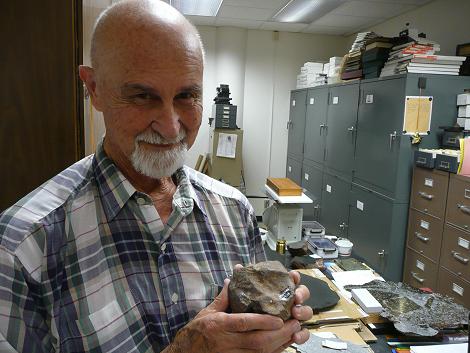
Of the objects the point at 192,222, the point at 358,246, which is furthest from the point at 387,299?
the point at 358,246

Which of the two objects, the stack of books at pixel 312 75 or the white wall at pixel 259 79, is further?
the white wall at pixel 259 79

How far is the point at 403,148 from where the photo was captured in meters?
3.02

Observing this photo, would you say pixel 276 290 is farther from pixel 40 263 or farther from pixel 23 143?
pixel 23 143

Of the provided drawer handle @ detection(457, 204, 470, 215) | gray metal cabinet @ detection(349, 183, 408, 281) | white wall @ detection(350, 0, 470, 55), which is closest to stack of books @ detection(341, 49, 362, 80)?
white wall @ detection(350, 0, 470, 55)

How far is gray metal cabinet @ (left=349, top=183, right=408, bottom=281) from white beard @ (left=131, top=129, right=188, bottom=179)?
2406mm

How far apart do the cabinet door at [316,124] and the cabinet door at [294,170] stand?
11.7 inches

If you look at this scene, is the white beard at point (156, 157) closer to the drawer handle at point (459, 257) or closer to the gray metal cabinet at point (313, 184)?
the drawer handle at point (459, 257)

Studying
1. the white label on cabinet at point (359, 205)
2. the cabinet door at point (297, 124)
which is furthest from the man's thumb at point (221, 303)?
the cabinet door at point (297, 124)

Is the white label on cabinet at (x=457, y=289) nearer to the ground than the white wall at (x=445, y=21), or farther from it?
nearer to the ground

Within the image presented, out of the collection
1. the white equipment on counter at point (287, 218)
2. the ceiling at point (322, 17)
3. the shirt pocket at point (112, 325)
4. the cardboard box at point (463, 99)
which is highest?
the ceiling at point (322, 17)

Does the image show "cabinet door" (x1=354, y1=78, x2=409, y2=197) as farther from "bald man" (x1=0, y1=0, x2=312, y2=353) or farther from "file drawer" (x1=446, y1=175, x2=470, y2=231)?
"bald man" (x1=0, y1=0, x2=312, y2=353)

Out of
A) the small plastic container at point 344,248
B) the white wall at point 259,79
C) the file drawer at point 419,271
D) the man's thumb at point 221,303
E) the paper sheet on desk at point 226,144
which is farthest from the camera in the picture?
the white wall at point 259,79

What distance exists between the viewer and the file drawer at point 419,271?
114 inches

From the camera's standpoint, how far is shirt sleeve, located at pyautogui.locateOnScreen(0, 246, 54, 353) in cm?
69
